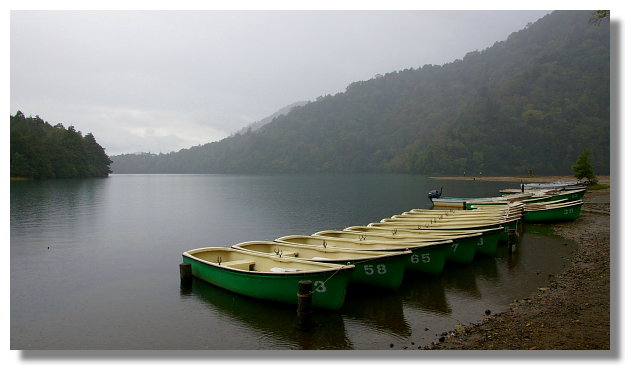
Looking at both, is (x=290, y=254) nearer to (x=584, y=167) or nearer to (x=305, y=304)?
(x=305, y=304)

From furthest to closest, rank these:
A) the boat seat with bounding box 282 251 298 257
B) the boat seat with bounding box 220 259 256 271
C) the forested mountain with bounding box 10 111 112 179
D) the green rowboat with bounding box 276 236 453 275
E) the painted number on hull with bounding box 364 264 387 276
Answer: the forested mountain with bounding box 10 111 112 179
the boat seat with bounding box 282 251 298 257
the green rowboat with bounding box 276 236 453 275
the boat seat with bounding box 220 259 256 271
the painted number on hull with bounding box 364 264 387 276

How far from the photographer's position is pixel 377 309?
11.0 meters

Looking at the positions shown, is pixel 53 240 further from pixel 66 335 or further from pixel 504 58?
pixel 504 58

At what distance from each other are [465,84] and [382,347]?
6983 inches

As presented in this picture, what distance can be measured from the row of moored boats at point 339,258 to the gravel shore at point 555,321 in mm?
2815

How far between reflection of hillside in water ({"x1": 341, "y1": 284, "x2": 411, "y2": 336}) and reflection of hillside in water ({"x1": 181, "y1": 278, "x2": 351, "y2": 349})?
59 centimetres

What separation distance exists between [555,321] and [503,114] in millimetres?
114508

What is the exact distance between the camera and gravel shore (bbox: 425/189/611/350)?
317 inches

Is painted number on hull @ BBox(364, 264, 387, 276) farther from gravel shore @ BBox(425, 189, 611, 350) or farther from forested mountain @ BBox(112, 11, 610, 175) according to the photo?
forested mountain @ BBox(112, 11, 610, 175)

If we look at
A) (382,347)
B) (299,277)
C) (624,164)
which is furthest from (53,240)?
(624,164)

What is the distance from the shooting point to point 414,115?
605 feet

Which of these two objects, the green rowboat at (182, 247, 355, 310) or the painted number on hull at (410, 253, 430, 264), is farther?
the painted number on hull at (410, 253, 430, 264)

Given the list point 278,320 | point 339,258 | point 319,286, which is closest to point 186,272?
point 278,320

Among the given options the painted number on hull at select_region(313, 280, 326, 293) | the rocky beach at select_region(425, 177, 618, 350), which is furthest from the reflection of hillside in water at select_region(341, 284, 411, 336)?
the rocky beach at select_region(425, 177, 618, 350)
